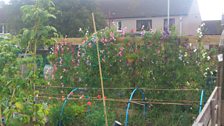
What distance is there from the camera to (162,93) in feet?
21.7

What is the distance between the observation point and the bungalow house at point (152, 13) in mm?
31484

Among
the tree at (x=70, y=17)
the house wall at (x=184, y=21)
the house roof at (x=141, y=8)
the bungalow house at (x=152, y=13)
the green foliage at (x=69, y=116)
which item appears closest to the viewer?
the green foliage at (x=69, y=116)

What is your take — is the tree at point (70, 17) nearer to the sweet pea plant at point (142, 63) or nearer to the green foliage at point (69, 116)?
the sweet pea plant at point (142, 63)

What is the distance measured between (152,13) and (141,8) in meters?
1.89

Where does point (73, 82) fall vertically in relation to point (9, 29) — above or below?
below

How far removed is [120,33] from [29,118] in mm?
4201

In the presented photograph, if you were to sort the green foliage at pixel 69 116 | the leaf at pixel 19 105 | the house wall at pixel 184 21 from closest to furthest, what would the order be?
1. the leaf at pixel 19 105
2. the green foliage at pixel 69 116
3. the house wall at pixel 184 21

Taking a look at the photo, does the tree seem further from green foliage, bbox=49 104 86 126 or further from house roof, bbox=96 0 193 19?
green foliage, bbox=49 104 86 126

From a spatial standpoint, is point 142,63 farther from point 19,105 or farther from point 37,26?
point 19,105

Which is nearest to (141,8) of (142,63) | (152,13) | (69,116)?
(152,13)

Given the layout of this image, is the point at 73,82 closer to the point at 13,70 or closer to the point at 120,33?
the point at 120,33

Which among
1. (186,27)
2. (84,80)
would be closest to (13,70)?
(84,80)

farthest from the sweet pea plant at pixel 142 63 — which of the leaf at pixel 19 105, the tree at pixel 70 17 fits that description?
the tree at pixel 70 17

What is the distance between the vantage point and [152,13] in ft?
106
